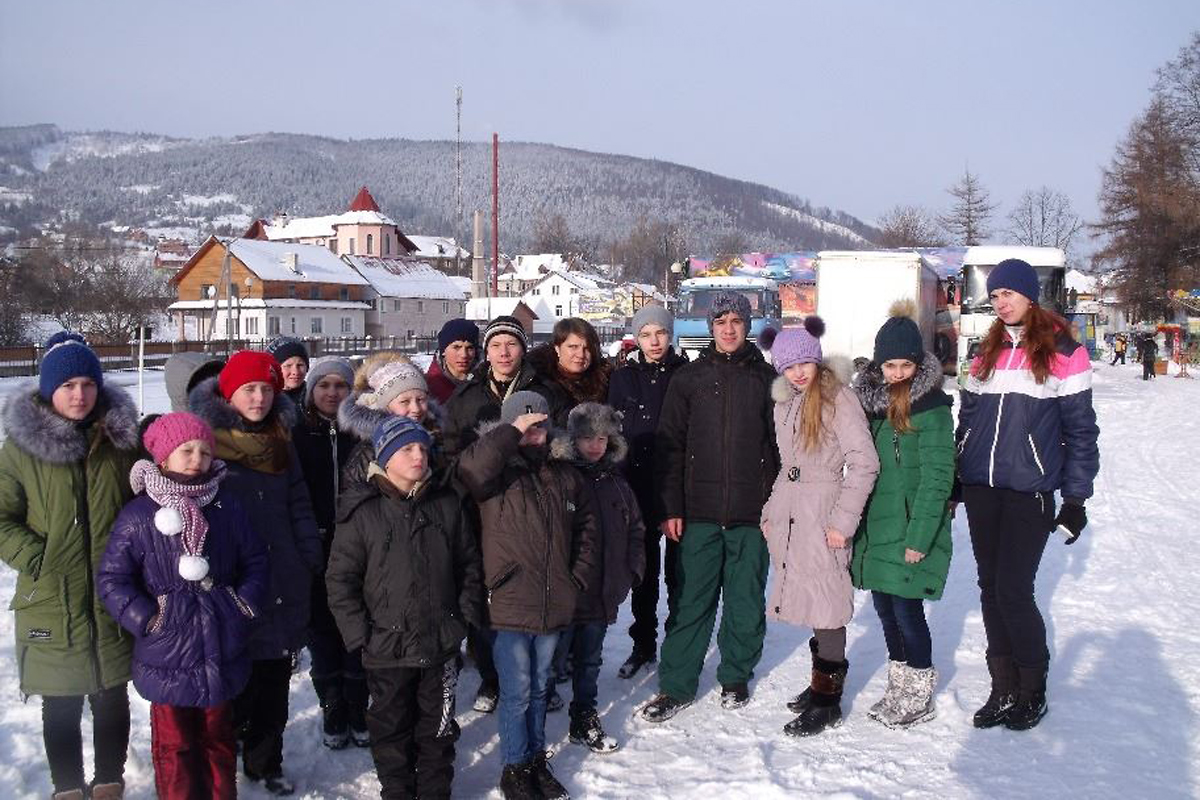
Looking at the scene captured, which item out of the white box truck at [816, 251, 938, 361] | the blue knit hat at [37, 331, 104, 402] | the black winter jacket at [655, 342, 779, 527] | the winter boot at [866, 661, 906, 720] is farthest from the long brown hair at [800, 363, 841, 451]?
the white box truck at [816, 251, 938, 361]

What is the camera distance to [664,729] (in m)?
4.28

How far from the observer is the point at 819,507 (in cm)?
411

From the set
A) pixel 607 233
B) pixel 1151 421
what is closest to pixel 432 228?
pixel 607 233

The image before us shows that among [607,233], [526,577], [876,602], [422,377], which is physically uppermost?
[607,233]

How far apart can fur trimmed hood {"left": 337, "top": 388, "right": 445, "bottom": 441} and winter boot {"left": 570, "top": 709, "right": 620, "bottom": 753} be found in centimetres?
148

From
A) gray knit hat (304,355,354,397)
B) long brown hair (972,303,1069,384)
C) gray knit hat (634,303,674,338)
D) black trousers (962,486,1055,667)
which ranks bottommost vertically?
black trousers (962,486,1055,667)

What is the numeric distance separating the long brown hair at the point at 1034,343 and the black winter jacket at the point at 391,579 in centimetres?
256

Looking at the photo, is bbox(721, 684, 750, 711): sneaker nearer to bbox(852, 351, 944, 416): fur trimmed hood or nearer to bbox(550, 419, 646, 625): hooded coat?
bbox(550, 419, 646, 625): hooded coat

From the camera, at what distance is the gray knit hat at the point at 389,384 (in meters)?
3.90

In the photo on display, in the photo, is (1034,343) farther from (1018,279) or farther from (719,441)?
(719,441)

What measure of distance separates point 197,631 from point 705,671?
9.33 ft

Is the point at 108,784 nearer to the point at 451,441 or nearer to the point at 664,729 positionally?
the point at 451,441

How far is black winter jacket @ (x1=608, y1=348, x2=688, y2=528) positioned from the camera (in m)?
4.80

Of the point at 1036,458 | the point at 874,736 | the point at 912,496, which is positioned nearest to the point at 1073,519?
the point at 1036,458
